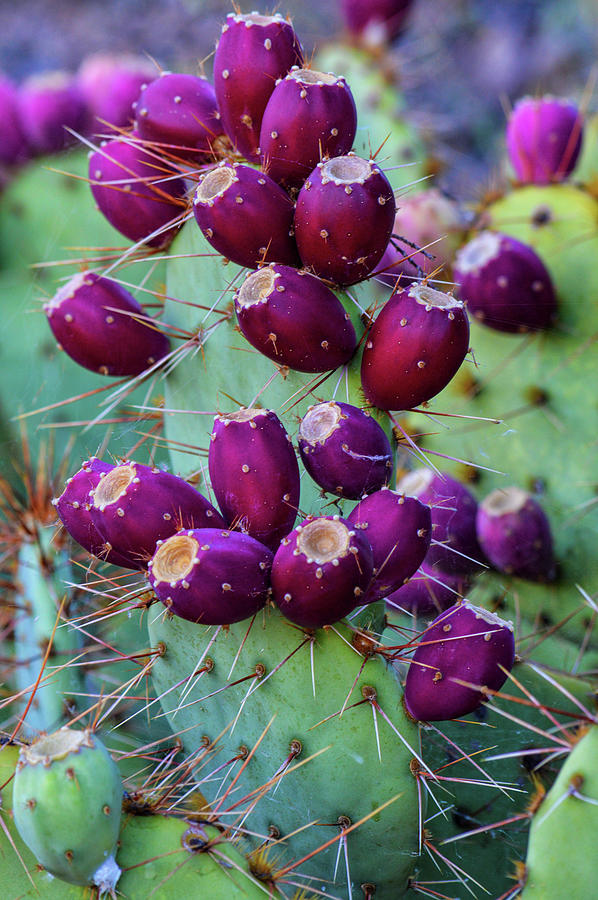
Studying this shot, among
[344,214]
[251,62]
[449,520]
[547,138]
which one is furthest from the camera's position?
[547,138]

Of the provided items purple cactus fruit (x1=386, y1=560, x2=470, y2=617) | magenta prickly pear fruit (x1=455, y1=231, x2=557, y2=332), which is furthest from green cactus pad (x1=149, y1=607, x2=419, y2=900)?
magenta prickly pear fruit (x1=455, y1=231, x2=557, y2=332)

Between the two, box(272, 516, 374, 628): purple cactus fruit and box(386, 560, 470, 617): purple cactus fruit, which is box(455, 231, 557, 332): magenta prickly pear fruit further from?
box(272, 516, 374, 628): purple cactus fruit

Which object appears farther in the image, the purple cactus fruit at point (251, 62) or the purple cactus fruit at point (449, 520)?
the purple cactus fruit at point (449, 520)

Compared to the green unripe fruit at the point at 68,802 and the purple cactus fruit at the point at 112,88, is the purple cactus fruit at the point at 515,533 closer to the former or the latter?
the green unripe fruit at the point at 68,802

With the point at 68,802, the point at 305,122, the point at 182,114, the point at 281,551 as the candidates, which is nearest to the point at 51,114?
the point at 182,114

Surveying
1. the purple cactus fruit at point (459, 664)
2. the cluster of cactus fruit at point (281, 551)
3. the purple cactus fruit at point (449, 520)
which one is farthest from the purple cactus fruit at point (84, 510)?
the purple cactus fruit at point (449, 520)

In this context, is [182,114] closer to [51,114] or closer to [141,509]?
[141,509]
